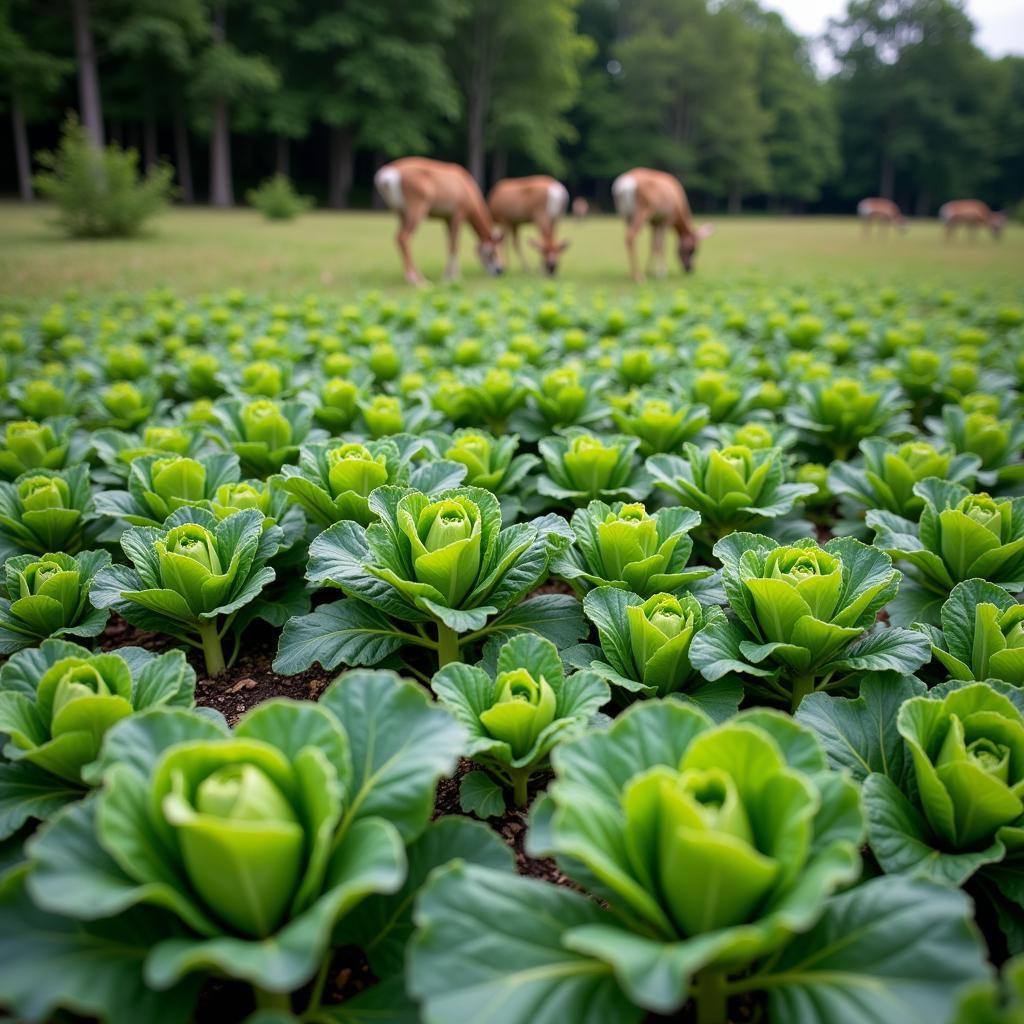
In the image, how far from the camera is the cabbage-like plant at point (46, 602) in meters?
→ 2.08

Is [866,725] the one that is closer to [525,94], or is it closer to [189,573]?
[189,573]

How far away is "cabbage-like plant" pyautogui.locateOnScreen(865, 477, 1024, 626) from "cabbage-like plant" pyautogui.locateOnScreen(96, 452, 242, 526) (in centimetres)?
232

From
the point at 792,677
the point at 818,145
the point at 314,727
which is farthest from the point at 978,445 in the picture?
the point at 818,145

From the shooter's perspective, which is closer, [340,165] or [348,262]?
[348,262]

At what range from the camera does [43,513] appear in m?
2.47

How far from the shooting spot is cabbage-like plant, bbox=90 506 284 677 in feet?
6.58

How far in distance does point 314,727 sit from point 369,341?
15.3 feet

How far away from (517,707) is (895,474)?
78.4 inches

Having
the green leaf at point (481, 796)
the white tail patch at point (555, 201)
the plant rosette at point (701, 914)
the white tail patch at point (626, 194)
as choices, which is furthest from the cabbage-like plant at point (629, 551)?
the white tail patch at point (555, 201)

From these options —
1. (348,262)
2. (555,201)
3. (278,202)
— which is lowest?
(348,262)

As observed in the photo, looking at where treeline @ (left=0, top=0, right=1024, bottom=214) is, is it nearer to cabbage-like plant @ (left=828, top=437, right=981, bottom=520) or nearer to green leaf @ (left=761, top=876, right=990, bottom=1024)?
cabbage-like plant @ (left=828, top=437, right=981, bottom=520)

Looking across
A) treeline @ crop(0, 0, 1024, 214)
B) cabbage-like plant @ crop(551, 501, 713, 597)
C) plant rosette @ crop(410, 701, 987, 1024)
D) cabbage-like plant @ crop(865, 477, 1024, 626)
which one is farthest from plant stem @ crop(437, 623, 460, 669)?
treeline @ crop(0, 0, 1024, 214)

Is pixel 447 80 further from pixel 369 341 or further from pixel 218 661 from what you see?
pixel 218 661

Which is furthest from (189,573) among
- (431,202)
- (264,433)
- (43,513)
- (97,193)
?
(97,193)
